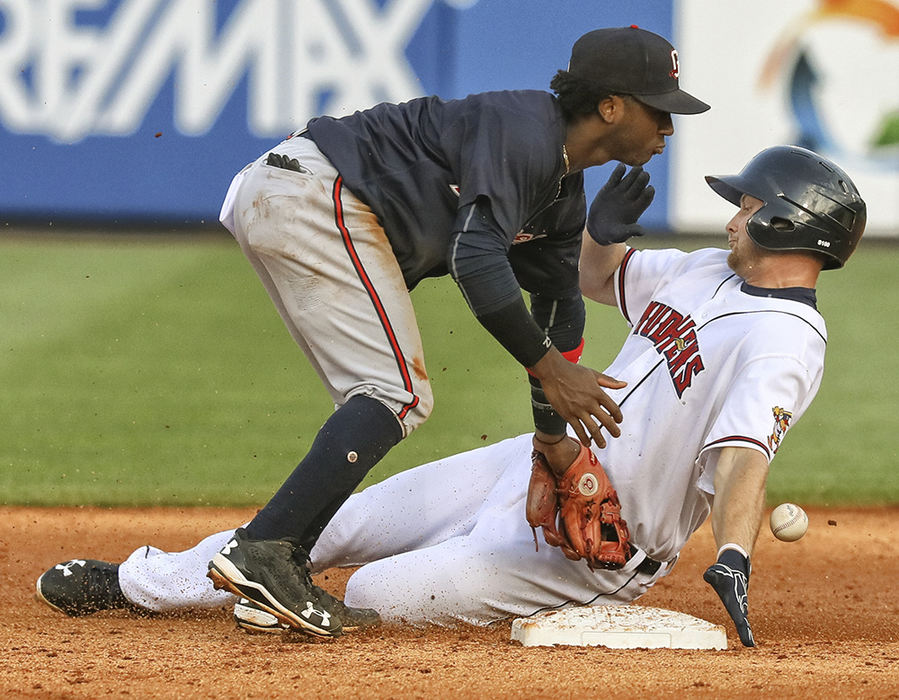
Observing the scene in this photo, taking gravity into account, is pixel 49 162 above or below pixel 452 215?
below

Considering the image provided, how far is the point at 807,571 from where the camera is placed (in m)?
5.27

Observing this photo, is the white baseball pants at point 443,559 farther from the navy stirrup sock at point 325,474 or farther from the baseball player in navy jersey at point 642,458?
the navy stirrup sock at point 325,474

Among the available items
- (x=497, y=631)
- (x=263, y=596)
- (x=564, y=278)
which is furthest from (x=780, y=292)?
(x=263, y=596)

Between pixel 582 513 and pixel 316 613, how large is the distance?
0.78 metres

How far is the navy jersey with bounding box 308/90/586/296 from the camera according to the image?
3.30 meters

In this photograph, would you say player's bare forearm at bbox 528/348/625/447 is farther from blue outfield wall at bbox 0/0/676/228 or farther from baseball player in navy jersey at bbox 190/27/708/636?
blue outfield wall at bbox 0/0/676/228

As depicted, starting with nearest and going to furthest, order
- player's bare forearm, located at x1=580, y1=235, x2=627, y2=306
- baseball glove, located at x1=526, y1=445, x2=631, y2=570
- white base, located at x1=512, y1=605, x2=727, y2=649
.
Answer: white base, located at x1=512, y1=605, x2=727, y2=649
baseball glove, located at x1=526, y1=445, x2=631, y2=570
player's bare forearm, located at x1=580, y1=235, x2=627, y2=306

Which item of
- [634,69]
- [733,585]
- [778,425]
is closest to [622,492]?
[778,425]

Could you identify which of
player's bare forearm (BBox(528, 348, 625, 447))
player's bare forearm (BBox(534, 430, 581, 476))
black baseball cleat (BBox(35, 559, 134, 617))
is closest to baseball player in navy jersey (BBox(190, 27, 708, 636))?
player's bare forearm (BBox(528, 348, 625, 447))

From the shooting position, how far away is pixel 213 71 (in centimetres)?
1045

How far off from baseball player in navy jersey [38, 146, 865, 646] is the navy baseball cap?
0.53m

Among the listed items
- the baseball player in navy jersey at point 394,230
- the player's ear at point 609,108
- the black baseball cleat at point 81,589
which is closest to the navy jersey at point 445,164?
the baseball player in navy jersey at point 394,230

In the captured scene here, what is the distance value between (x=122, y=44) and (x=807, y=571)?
23.7ft

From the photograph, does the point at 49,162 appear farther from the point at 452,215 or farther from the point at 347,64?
the point at 452,215
